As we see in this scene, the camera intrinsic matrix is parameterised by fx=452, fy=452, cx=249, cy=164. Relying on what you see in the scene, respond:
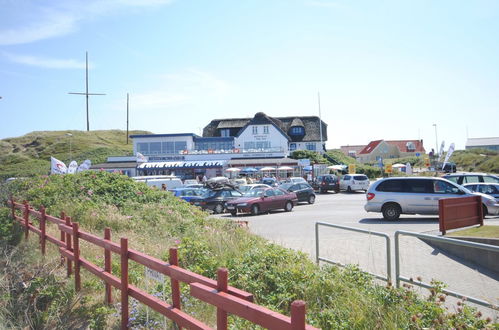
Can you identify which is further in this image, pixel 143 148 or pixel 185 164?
pixel 143 148

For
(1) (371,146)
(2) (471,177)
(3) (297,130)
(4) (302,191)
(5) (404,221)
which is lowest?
(5) (404,221)

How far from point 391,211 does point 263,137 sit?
55.1 metres

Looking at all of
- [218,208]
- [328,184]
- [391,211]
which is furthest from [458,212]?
[328,184]

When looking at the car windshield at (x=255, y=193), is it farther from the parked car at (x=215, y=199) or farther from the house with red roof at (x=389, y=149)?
the house with red roof at (x=389, y=149)

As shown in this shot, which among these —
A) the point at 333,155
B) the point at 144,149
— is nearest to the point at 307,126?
the point at 333,155

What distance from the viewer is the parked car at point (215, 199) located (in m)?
24.0

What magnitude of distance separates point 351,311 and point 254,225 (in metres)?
13.2

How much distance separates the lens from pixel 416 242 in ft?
21.4

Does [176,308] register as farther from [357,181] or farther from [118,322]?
[357,181]

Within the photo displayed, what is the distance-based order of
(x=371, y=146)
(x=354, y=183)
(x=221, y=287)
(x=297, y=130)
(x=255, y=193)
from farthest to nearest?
1. (x=371, y=146)
2. (x=297, y=130)
3. (x=354, y=183)
4. (x=255, y=193)
5. (x=221, y=287)

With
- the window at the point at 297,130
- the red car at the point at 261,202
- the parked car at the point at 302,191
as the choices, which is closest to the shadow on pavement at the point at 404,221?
the red car at the point at 261,202

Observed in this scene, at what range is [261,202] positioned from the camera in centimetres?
2308

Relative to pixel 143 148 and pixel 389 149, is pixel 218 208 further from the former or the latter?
pixel 389 149

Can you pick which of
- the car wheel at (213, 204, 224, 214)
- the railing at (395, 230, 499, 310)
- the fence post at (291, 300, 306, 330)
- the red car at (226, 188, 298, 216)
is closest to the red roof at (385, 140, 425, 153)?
the red car at (226, 188, 298, 216)
